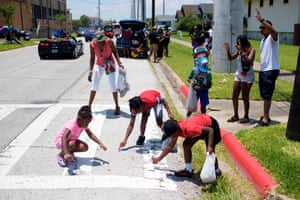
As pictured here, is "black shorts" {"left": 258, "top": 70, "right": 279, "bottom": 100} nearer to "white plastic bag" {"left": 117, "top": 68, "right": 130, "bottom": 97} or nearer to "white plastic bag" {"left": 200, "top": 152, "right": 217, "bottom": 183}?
"white plastic bag" {"left": 200, "top": 152, "right": 217, "bottom": 183}

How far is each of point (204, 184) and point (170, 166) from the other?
71cm

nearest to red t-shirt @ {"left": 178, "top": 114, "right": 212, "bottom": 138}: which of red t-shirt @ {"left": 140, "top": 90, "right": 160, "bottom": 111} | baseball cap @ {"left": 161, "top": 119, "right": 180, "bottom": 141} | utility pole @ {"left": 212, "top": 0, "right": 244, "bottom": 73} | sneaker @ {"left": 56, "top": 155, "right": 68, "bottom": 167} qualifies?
baseball cap @ {"left": 161, "top": 119, "right": 180, "bottom": 141}

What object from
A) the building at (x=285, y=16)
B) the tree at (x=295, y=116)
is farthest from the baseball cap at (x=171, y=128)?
the building at (x=285, y=16)

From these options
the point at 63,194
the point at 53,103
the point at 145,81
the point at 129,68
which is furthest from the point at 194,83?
the point at 129,68

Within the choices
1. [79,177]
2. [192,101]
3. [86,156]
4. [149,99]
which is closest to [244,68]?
[192,101]

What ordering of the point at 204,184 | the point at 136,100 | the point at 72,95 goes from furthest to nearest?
the point at 72,95 → the point at 136,100 → the point at 204,184

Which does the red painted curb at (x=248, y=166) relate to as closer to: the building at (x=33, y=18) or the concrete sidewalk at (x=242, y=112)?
the concrete sidewalk at (x=242, y=112)

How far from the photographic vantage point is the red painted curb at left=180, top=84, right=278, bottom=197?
413 cm

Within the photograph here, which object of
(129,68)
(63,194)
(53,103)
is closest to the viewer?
(63,194)

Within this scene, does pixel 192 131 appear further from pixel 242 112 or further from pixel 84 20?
pixel 84 20

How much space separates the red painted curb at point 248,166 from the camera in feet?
13.6

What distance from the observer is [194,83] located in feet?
21.7

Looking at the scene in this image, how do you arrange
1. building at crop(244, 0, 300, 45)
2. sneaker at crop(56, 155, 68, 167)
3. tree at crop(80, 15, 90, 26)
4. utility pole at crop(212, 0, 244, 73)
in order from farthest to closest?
tree at crop(80, 15, 90, 26), building at crop(244, 0, 300, 45), utility pole at crop(212, 0, 244, 73), sneaker at crop(56, 155, 68, 167)

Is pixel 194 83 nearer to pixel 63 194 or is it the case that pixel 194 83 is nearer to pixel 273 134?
pixel 273 134
